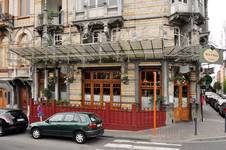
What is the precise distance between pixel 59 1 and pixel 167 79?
12.4 meters

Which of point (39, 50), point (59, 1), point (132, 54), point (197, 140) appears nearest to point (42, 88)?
point (39, 50)

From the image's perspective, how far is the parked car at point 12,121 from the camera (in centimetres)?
1617

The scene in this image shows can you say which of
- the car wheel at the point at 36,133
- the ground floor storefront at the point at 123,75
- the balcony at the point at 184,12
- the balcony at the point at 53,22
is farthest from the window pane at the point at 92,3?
the car wheel at the point at 36,133

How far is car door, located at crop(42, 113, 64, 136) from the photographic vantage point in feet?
48.4

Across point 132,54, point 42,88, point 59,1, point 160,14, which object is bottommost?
point 42,88

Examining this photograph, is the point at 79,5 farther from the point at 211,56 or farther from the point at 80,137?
the point at 80,137

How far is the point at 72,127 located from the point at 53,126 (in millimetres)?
1158

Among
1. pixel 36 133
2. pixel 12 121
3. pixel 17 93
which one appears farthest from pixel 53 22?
pixel 36 133

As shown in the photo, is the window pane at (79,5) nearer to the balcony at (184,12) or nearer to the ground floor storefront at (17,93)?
the balcony at (184,12)

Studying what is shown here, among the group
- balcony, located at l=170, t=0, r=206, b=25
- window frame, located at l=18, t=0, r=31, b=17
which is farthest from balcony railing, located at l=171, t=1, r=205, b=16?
window frame, located at l=18, t=0, r=31, b=17

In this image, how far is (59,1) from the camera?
2575 centimetres

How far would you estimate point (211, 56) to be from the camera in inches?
671

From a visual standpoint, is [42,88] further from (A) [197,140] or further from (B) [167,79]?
(A) [197,140]

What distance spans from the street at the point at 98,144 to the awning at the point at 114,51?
5.84m
